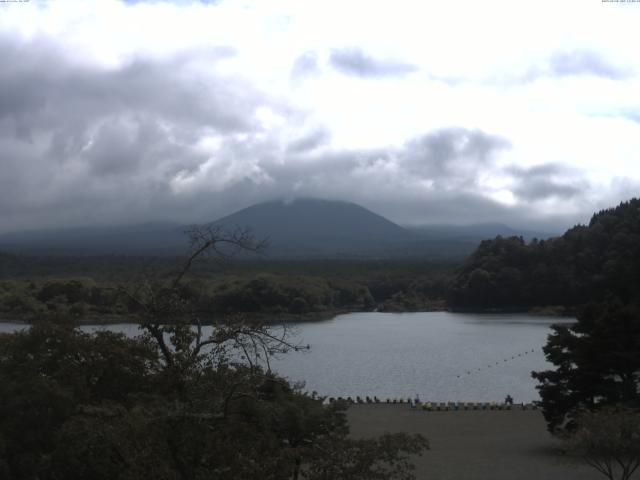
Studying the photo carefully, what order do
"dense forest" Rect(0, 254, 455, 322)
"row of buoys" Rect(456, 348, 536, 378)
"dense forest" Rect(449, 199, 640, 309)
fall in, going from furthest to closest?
"dense forest" Rect(449, 199, 640, 309) → "dense forest" Rect(0, 254, 455, 322) → "row of buoys" Rect(456, 348, 536, 378)

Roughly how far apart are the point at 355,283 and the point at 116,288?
72166 millimetres

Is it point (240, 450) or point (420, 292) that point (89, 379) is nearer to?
point (240, 450)

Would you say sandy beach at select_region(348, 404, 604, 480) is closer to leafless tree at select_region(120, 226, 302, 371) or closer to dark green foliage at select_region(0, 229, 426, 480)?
dark green foliage at select_region(0, 229, 426, 480)

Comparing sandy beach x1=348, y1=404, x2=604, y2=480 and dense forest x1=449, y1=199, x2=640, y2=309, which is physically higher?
dense forest x1=449, y1=199, x2=640, y2=309

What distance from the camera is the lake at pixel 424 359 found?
2770 cm

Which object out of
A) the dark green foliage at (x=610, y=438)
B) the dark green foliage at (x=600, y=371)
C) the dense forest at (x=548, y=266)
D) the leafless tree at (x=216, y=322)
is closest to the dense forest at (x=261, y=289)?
the dense forest at (x=548, y=266)

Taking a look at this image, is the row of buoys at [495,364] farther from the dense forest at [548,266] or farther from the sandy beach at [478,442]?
the dense forest at [548,266]

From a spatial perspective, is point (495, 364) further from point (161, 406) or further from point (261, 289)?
point (261, 289)

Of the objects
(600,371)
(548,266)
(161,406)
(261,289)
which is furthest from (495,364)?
(548,266)

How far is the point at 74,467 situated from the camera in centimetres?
762

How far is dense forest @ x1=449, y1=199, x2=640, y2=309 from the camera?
2325 inches

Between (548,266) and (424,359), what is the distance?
30.3m

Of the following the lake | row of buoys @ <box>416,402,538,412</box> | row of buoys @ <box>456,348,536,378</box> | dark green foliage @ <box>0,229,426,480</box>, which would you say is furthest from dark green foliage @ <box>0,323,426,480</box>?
row of buoys @ <box>456,348,536,378</box>

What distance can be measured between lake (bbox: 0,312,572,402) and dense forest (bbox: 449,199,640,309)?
5.60 m
